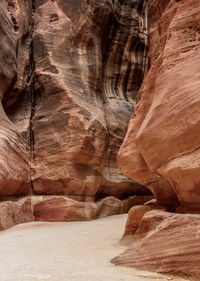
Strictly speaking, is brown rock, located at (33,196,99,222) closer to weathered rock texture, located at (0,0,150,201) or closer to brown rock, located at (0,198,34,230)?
brown rock, located at (0,198,34,230)

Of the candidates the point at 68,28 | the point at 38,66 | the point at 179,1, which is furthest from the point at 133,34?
the point at 179,1

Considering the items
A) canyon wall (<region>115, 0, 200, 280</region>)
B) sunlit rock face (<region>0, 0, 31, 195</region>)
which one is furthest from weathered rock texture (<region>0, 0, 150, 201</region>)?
canyon wall (<region>115, 0, 200, 280</region>)

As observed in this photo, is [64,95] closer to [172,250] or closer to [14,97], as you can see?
[14,97]

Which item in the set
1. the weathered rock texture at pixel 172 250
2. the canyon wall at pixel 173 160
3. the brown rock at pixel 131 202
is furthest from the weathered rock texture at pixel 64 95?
the weathered rock texture at pixel 172 250

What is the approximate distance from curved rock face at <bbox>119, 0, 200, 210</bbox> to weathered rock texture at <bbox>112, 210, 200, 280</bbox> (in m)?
0.53

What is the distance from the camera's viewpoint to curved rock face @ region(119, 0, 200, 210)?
2867mm

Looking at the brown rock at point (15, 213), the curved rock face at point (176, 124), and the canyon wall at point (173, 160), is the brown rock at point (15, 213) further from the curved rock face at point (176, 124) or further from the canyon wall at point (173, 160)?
the curved rock face at point (176, 124)

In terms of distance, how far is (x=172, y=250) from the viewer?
231 cm

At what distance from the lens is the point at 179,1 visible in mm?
4070

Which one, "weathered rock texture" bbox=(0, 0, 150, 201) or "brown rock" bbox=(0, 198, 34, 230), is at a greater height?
"weathered rock texture" bbox=(0, 0, 150, 201)

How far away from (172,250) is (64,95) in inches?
258

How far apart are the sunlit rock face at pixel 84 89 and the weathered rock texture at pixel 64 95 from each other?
0.03m

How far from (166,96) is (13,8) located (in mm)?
7933

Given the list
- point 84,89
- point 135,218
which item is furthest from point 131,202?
→ point 135,218
